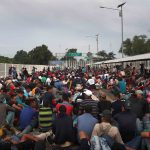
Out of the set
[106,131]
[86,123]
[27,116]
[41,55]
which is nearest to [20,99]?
[27,116]

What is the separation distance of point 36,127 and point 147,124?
3.17m

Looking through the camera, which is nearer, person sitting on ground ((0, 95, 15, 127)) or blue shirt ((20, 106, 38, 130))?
blue shirt ((20, 106, 38, 130))

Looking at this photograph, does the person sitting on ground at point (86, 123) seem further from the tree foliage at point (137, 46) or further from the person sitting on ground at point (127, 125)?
the tree foliage at point (137, 46)

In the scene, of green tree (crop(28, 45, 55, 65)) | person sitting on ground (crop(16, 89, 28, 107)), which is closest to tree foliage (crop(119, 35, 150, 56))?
green tree (crop(28, 45, 55, 65))

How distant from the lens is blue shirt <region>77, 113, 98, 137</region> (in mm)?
9094

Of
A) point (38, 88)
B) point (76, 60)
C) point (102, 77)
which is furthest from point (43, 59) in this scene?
point (38, 88)

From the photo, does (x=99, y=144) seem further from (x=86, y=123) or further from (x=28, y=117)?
(x=28, y=117)

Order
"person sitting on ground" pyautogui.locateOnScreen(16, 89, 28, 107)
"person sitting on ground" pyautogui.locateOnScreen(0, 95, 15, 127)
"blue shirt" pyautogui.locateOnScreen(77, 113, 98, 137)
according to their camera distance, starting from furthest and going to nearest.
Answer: "person sitting on ground" pyautogui.locateOnScreen(16, 89, 28, 107) → "person sitting on ground" pyautogui.locateOnScreen(0, 95, 15, 127) → "blue shirt" pyautogui.locateOnScreen(77, 113, 98, 137)

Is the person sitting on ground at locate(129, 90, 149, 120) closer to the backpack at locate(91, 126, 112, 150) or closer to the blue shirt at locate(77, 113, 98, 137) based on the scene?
the blue shirt at locate(77, 113, 98, 137)

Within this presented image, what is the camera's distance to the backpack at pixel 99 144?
7812mm

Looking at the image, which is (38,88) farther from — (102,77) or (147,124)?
(102,77)

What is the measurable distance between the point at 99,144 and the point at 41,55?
357 feet

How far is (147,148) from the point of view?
9133 mm

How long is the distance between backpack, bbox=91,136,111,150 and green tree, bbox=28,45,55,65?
351ft
